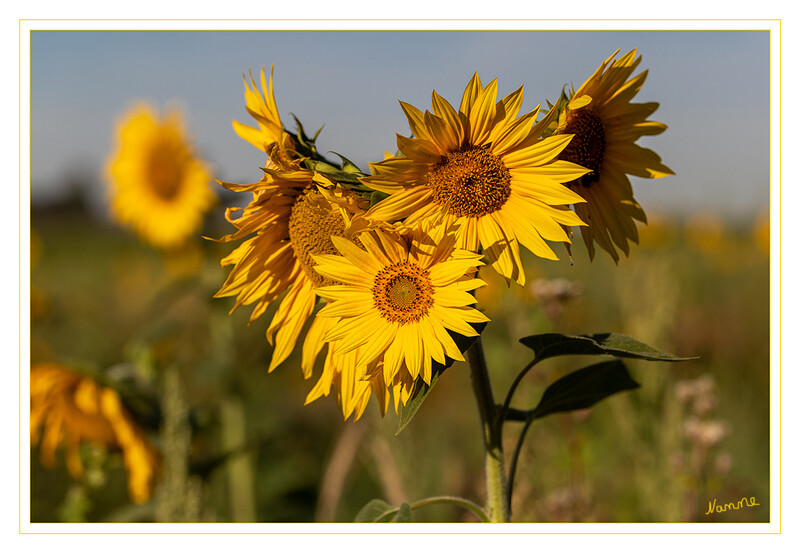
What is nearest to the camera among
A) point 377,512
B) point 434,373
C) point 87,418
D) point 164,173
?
point 434,373

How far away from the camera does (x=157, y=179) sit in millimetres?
3666

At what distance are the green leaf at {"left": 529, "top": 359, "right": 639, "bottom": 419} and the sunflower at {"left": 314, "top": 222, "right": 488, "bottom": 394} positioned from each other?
1.35 ft

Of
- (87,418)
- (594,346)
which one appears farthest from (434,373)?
(87,418)

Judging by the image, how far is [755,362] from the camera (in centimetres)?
430

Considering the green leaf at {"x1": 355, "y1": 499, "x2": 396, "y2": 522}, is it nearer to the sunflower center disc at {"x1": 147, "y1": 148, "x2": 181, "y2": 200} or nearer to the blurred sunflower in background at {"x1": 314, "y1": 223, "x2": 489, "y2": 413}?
the blurred sunflower in background at {"x1": 314, "y1": 223, "x2": 489, "y2": 413}

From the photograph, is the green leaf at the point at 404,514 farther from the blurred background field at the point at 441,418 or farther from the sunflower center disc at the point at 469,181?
the blurred background field at the point at 441,418

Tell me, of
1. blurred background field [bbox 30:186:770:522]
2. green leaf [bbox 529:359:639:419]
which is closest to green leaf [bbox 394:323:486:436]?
green leaf [bbox 529:359:639:419]

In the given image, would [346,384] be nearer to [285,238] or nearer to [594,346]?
[285,238]

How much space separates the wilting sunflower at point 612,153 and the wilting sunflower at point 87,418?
1.74 m

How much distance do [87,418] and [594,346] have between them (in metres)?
1.81

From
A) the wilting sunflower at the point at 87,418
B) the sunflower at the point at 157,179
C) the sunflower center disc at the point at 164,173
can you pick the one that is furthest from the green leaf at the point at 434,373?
the sunflower center disc at the point at 164,173

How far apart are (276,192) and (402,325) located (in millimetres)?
333
